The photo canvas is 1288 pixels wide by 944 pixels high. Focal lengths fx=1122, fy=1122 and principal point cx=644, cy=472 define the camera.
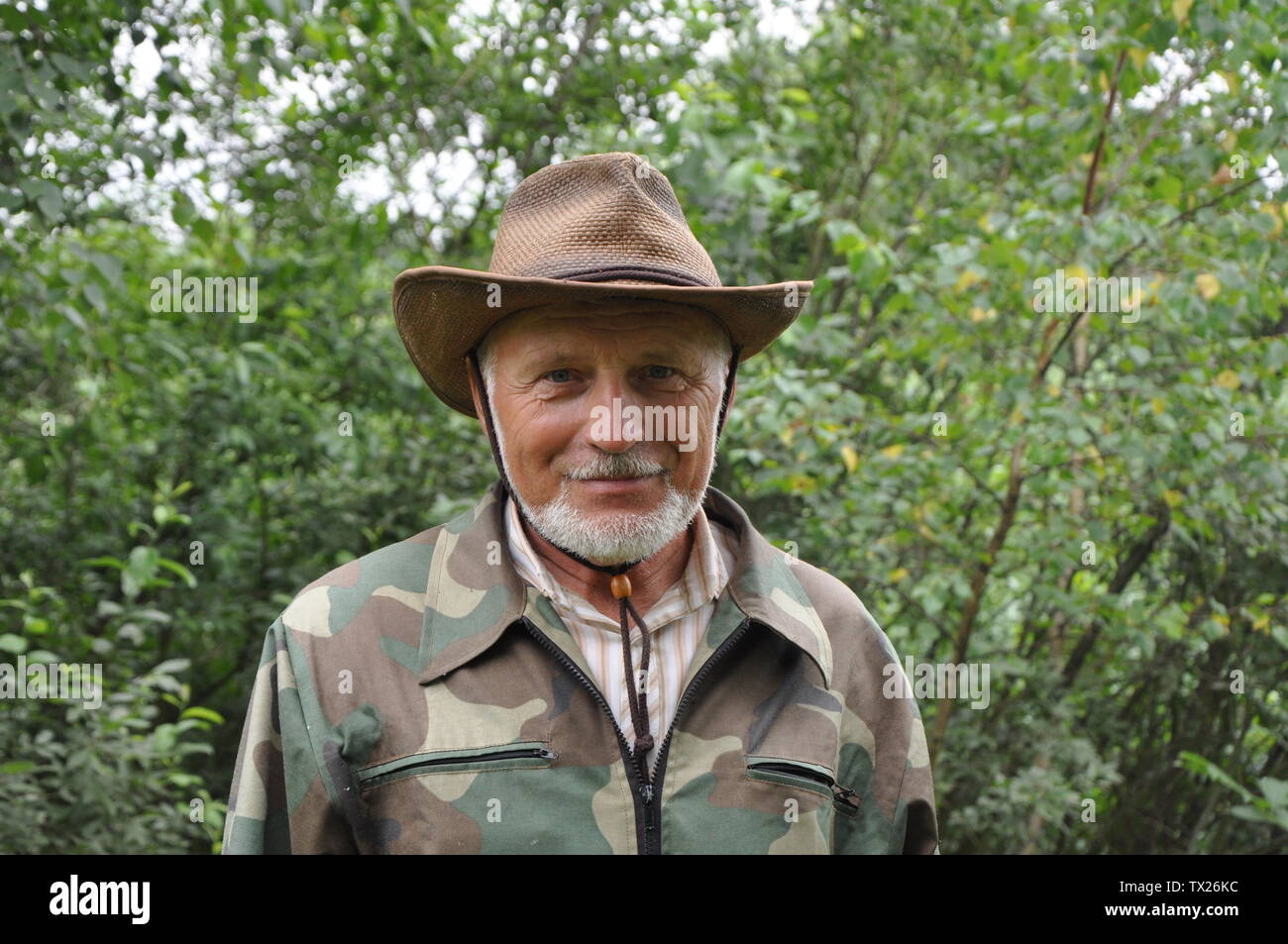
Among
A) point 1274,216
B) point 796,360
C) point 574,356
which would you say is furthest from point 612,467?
point 796,360

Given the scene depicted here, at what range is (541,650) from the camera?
177 cm

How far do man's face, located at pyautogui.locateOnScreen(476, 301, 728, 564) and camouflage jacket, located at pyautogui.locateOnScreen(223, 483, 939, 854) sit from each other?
0.48ft

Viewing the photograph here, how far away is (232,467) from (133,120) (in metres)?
1.61

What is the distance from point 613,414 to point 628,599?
316 millimetres

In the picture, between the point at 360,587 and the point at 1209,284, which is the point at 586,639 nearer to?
the point at 360,587

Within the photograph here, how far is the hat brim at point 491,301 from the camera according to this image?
173cm

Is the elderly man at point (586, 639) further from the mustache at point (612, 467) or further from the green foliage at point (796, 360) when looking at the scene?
the green foliage at point (796, 360)

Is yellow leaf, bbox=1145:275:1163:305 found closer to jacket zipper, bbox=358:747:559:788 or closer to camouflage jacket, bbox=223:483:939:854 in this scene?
camouflage jacket, bbox=223:483:939:854

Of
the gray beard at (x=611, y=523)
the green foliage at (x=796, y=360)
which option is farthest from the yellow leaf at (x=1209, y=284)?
the gray beard at (x=611, y=523)

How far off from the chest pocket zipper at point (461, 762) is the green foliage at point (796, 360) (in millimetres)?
2197

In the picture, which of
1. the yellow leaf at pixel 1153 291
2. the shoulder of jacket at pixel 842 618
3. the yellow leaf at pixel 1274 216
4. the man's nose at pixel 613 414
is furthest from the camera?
the yellow leaf at pixel 1153 291

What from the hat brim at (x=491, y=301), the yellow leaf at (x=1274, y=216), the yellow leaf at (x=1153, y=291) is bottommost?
the hat brim at (x=491, y=301)

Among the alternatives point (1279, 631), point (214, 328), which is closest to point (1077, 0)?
point (1279, 631)
